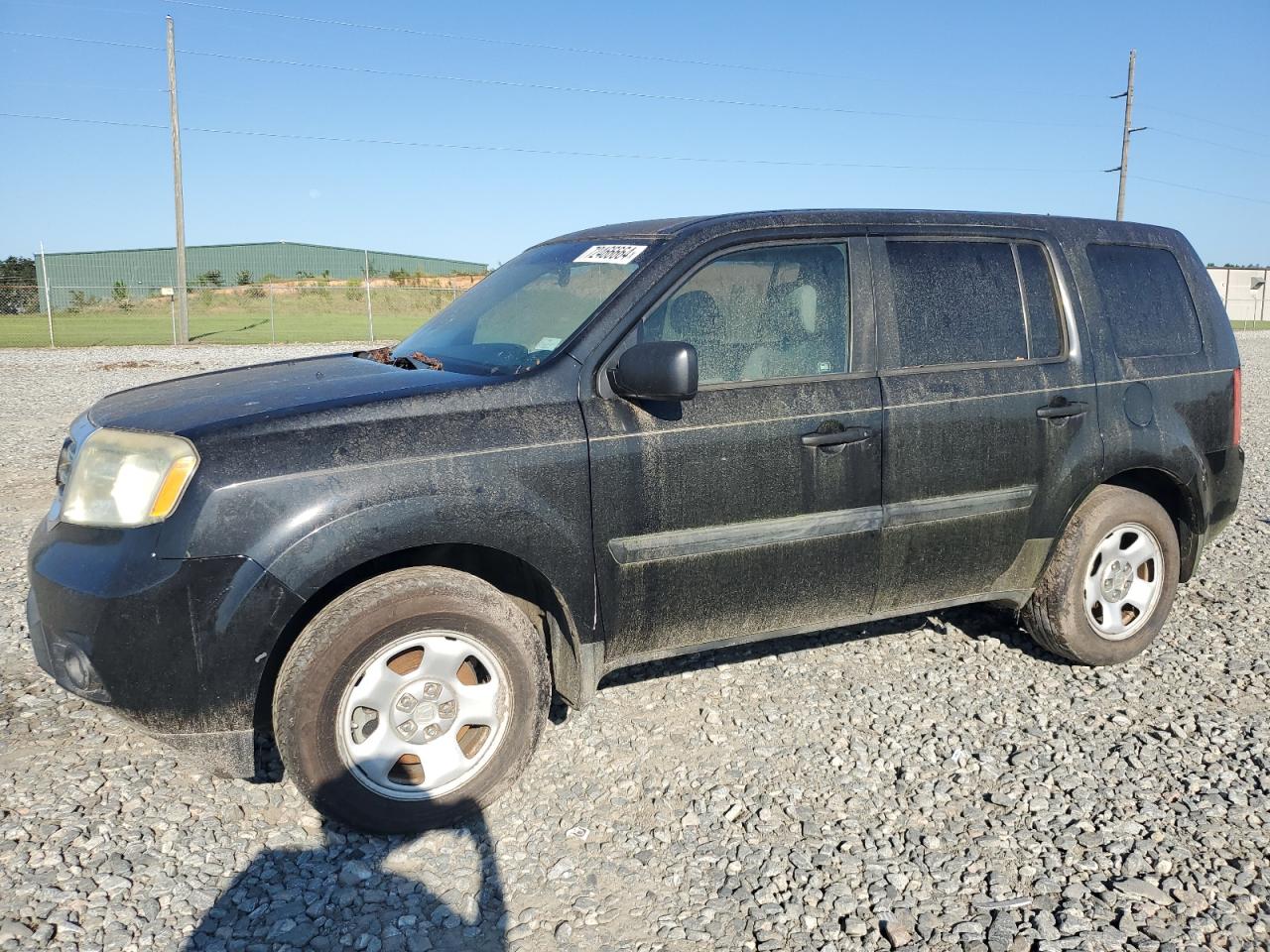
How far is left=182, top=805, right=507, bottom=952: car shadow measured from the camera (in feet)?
8.95

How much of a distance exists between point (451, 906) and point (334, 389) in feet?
5.49

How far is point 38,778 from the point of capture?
3.49m

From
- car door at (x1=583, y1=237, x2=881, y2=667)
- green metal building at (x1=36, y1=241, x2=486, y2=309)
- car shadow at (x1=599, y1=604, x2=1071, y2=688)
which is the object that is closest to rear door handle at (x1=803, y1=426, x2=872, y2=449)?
car door at (x1=583, y1=237, x2=881, y2=667)

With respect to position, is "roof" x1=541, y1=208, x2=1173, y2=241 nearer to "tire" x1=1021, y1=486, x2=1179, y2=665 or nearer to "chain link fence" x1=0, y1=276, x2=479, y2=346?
"tire" x1=1021, y1=486, x2=1179, y2=665

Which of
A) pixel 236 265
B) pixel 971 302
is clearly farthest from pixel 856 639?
pixel 236 265

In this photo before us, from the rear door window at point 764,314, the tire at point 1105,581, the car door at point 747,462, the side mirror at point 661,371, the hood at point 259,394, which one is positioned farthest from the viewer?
the tire at point 1105,581

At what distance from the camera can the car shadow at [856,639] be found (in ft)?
15.1

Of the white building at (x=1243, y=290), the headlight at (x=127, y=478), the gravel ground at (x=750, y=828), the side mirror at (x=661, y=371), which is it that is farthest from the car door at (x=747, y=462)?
the white building at (x=1243, y=290)

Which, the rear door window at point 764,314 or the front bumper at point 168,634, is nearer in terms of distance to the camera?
the front bumper at point 168,634

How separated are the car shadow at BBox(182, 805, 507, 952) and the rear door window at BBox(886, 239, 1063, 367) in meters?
2.45

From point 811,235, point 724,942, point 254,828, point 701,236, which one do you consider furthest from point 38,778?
point 811,235

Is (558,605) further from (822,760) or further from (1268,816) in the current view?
(1268,816)

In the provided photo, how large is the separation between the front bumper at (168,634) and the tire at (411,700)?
5.5 inches

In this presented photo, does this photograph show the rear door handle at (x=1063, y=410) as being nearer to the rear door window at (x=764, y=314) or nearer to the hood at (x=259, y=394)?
the rear door window at (x=764, y=314)
